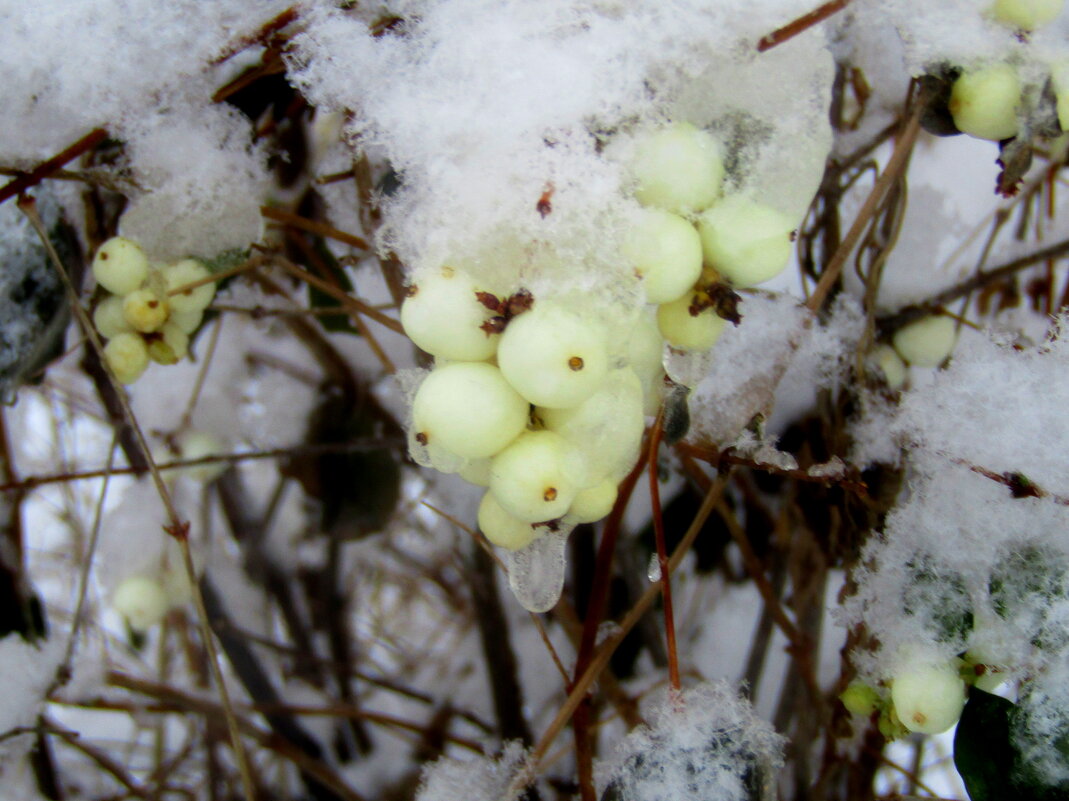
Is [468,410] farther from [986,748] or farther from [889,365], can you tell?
[889,365]

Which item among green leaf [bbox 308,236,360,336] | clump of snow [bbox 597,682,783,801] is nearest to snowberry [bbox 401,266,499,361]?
clump of snow [bbox 597,682,783,801]

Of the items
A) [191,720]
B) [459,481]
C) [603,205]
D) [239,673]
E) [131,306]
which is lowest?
[191,720]

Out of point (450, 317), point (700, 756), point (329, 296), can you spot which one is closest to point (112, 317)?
point (329, 296)

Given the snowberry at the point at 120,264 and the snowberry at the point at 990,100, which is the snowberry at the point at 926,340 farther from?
the snowberry at the point at 120,264

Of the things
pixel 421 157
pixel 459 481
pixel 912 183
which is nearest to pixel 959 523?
pixel 421 157

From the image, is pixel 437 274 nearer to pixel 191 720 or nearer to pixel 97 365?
pixel 97 365

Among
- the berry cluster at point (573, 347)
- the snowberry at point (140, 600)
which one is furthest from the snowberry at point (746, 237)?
the snowberry at point (140, 600)
